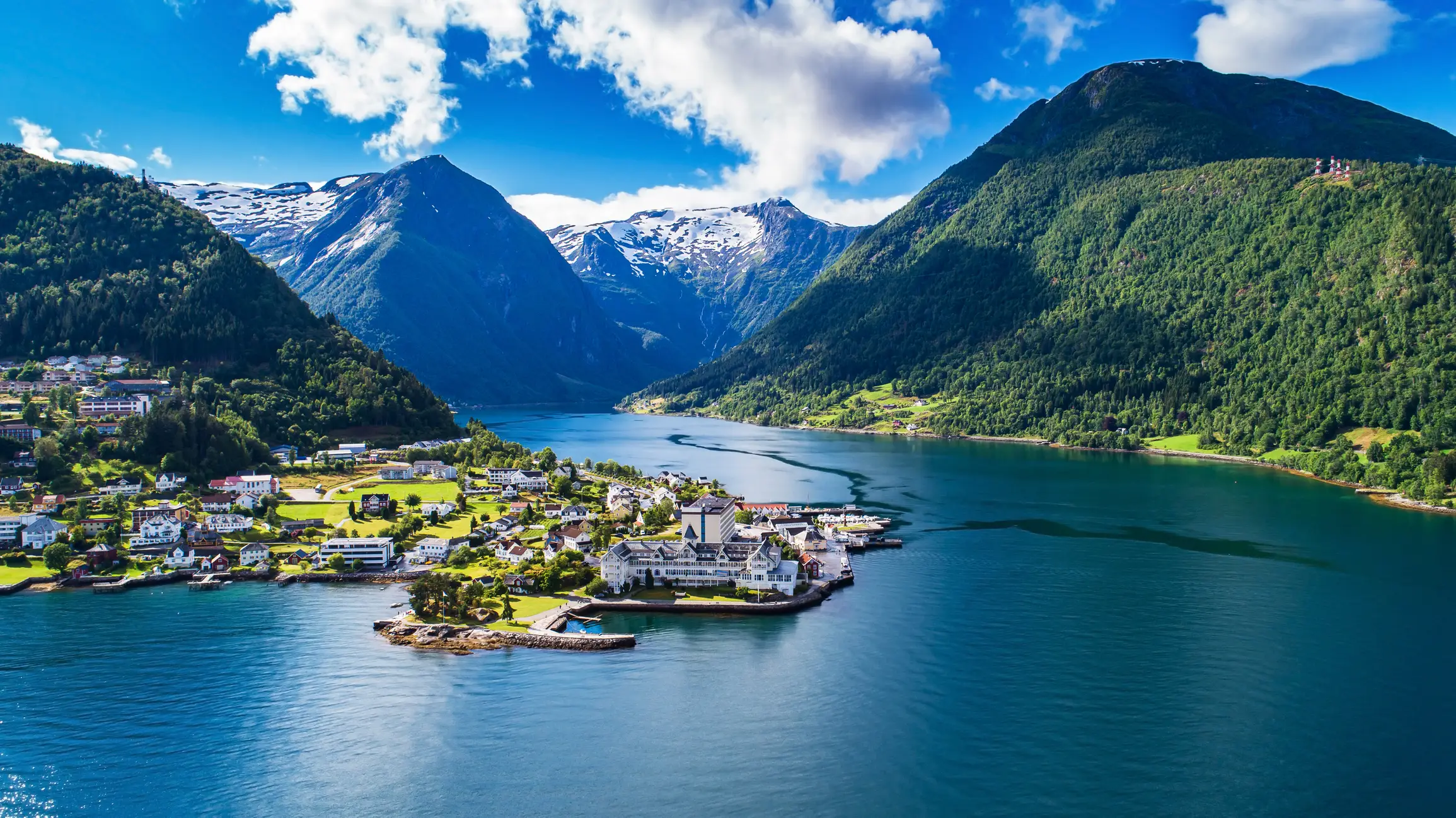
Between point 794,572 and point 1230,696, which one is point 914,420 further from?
point 1230,696

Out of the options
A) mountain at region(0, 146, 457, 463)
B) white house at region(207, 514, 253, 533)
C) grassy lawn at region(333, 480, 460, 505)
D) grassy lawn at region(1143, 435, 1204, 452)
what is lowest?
white house at region(207, 514, 253, 533)

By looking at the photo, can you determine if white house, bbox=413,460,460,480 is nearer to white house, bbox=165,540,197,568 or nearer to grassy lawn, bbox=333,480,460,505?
grassy lawn, bbox=333,480,460,505

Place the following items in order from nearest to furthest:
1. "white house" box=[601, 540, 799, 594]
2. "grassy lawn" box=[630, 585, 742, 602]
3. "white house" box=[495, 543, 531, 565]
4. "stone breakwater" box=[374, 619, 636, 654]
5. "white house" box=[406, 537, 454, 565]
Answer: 1. "stone breakwater" box=[374, 619, 636, 654]
2. "grassy lawn" box=[630, 585, 742, 602]
3. "white house" box=[601, 540, 799, 594]
4. "white house" box=[495, 543, 531, 565]
5. "white house" box=[406, 537, 454, 565]

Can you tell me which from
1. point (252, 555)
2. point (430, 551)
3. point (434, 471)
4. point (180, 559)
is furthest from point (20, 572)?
point (434, 471)

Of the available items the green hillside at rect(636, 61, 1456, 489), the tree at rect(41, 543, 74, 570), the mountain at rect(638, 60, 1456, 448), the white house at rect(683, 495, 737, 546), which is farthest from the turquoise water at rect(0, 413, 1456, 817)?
the mountain at rect(638, 60, 1456, 448)

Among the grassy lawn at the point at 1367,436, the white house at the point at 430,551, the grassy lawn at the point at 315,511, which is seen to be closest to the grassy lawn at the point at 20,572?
the grassy lawn at the point at 315,511

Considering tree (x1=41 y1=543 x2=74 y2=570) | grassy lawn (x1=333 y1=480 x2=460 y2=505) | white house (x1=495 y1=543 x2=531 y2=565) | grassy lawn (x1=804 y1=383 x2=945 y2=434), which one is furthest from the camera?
grassy lawn (x1=804 y1=383 x2=945 y2=434)
